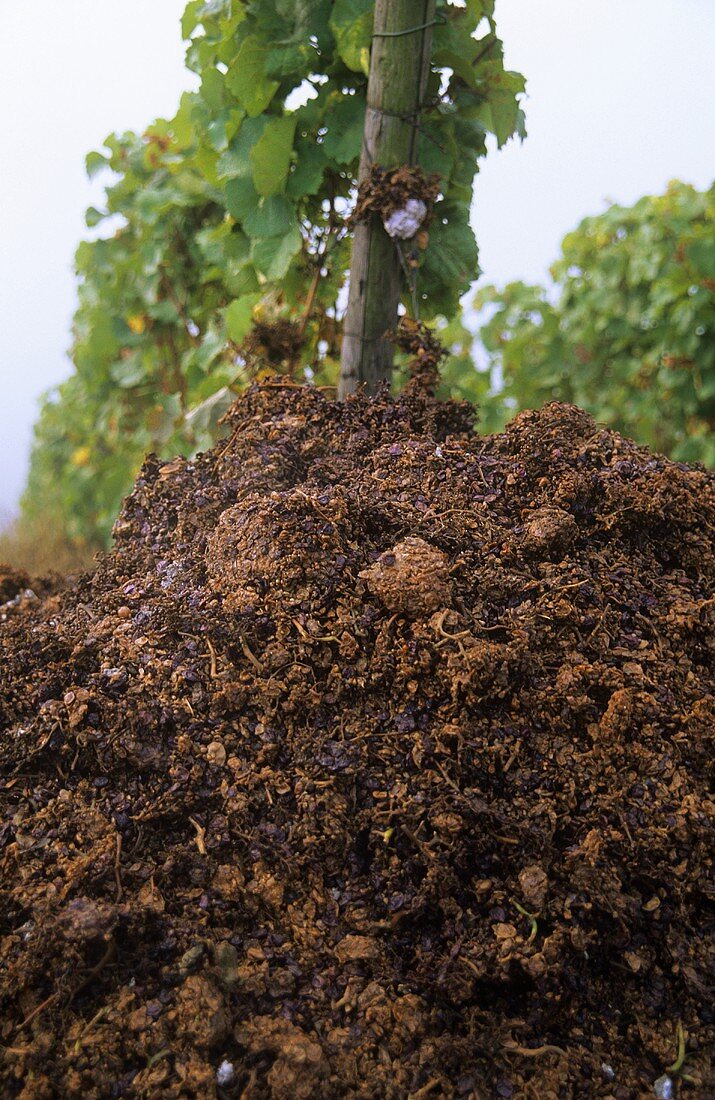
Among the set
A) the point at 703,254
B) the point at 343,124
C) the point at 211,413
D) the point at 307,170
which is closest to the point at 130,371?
the point at 211,413

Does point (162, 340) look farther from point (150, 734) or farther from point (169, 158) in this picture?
point (150, 734)

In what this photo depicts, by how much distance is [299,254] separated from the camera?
9.86ft

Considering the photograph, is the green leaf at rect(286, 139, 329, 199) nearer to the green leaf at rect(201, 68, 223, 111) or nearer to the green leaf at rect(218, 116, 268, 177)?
the green leaf at rect(218, 116, 268, 177)

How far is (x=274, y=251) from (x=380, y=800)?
193 centimetres

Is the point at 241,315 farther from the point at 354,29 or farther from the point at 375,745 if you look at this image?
the point at 375,745

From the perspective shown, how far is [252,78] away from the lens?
101 inches

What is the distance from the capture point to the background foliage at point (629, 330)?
648 cm

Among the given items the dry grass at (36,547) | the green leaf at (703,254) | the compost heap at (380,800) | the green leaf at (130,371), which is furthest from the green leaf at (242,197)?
the green leaf at (703,254)

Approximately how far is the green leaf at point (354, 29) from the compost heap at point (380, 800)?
132cm

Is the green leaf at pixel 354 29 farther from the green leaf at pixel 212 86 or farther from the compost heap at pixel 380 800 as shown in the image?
the compost heap at pixel 380 800

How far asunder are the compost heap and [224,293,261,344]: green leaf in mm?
1569

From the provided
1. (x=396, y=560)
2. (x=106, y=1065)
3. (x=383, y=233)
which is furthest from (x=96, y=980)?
(x=383, y=233)

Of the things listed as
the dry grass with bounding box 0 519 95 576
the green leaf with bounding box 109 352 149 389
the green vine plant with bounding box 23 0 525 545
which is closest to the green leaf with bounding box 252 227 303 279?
the green vine plant with bounding box 23 0 525 545

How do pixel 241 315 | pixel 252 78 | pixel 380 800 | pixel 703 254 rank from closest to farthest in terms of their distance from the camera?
→ pixel 380 800, pixel 252 78, pixel 241 315, pixel 703 254
